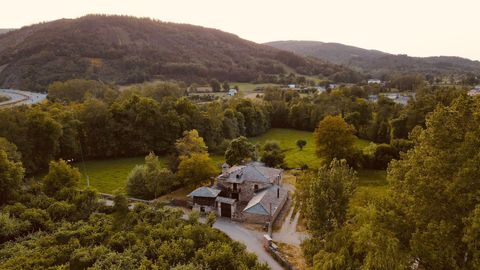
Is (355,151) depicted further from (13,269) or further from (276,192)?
(13,269)

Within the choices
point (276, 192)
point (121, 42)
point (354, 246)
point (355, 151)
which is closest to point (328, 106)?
point (355, 151)

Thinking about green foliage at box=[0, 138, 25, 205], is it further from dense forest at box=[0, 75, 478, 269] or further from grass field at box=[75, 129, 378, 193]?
grass field at box=[75, 129, 378, 193]

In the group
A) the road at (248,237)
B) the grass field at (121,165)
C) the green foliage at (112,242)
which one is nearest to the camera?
the green foliage at (112,242)

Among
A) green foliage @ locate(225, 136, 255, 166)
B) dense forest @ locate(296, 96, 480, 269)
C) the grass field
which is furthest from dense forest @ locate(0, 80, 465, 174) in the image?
dense forest @ locate(296, 96, 480, 269)

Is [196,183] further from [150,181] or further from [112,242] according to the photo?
[112,242]

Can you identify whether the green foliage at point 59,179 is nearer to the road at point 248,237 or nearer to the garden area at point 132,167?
the garden area at point 132,167

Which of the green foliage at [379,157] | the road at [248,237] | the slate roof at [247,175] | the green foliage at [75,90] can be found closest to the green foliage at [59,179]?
the slate roof at [247,175]

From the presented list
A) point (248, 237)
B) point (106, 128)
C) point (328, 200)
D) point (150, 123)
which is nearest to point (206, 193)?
point (248, 237)
